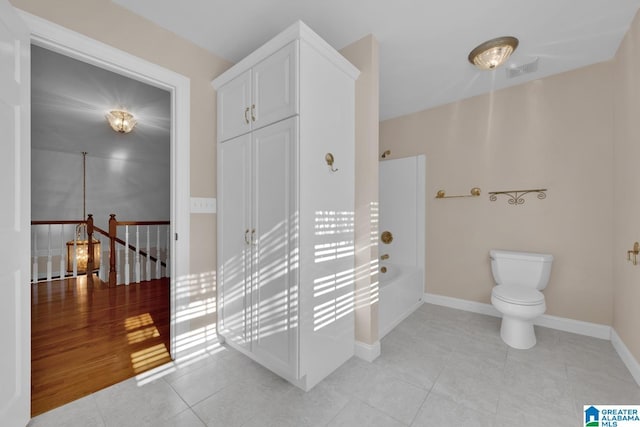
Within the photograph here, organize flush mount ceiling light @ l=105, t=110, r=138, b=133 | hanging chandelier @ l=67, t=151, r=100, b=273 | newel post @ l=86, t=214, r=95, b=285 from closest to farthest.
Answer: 1. flush mount ceiling light @ l=105, t=110, r=138, b=133
2. newel post @ l=86, t=214, r=95, b=285
3. hanging chandelier @ l=67, t=151, r=100, b=273

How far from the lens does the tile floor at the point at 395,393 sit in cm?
134

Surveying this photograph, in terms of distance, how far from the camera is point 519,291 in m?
2.09

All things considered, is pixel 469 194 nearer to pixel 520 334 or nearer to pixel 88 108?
pixel 520 334

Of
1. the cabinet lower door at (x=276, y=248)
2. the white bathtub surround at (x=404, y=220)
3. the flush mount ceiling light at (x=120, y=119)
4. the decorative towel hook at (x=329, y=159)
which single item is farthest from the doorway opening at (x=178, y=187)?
the flush mount ceiling light at (x=120, y=119)

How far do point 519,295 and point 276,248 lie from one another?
6.24 feet

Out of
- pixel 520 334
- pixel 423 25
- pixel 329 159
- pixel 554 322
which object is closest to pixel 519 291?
pixel 520 334

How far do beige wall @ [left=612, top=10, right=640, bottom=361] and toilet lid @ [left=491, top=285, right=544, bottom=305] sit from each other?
50 centimetres

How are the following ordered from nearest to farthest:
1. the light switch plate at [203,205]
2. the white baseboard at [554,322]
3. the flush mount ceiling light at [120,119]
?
the light switch plate at [203,205]
the white baseboard at [554,322]
the flush mount ceiling light at [120,119]

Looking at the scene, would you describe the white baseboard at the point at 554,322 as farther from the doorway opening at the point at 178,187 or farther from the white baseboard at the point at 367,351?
the doorway opening at the point at 178,187

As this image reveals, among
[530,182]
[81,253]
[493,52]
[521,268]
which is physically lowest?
[81,253]

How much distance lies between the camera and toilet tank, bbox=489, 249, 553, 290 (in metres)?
2.25

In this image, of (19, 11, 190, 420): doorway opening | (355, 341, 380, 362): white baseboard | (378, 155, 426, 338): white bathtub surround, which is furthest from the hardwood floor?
(378, 155, 426, 338): white bathtub surround

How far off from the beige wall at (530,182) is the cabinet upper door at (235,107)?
2145 mm
